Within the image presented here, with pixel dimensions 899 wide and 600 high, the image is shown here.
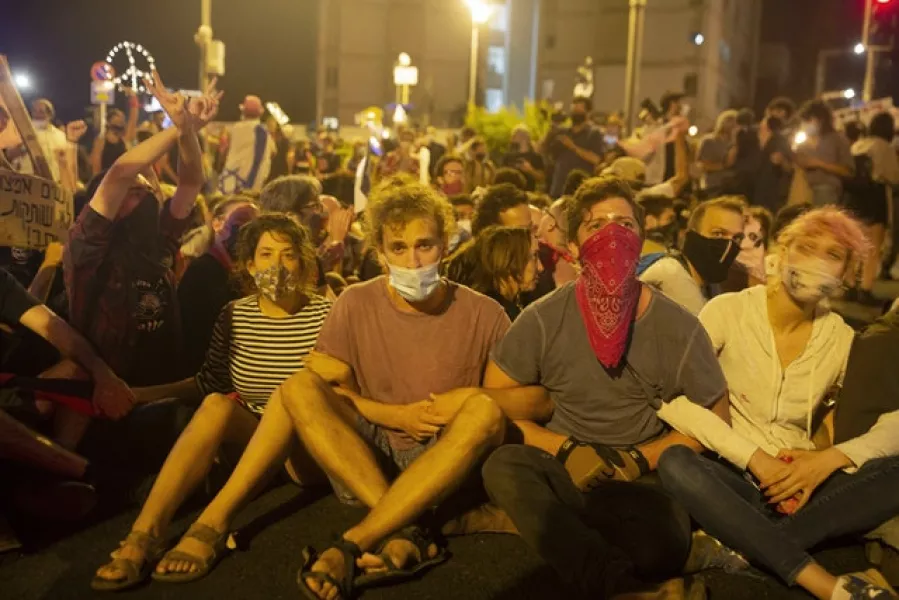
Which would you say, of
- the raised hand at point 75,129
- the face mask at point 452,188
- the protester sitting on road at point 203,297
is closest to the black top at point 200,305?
the protester sitting on road at point 203,297

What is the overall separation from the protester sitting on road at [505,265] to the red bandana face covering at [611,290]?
3.79ft

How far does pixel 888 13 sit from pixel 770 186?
38.4 feet

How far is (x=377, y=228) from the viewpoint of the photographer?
180 inches

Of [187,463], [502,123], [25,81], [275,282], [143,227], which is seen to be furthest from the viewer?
[502,123]

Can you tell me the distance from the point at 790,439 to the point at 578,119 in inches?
340

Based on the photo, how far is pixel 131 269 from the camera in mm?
5242

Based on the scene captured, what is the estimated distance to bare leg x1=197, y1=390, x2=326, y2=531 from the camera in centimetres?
422

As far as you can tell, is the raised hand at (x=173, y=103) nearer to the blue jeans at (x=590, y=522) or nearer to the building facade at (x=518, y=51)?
the blue jeans at (x=590, y=522)

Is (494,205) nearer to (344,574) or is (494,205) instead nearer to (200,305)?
(200,305)

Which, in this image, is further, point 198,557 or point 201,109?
point 201,109

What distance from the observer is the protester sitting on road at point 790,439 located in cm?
404

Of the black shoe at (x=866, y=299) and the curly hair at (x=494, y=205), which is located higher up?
the curly hair at (x=494, y=205)

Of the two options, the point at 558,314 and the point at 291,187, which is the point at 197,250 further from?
the point at 558,314

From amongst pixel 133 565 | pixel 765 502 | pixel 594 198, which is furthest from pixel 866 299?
pixel 133 565
